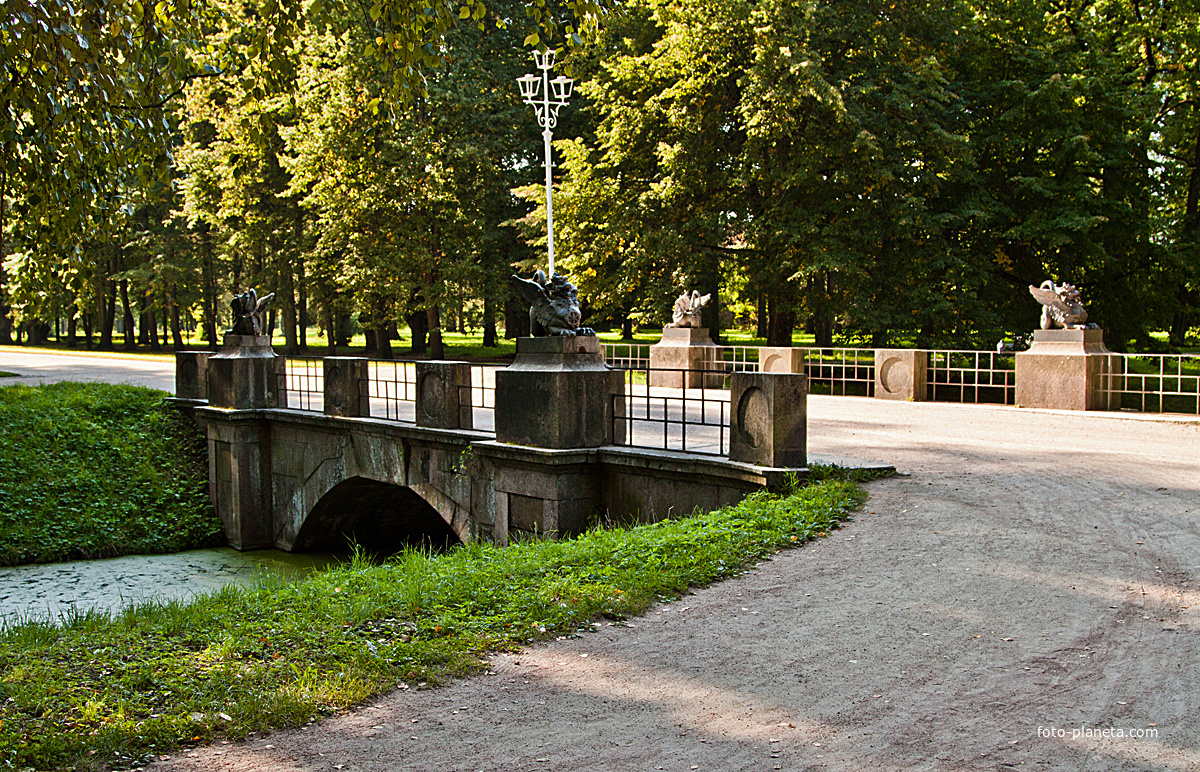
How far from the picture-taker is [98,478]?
55.1ft

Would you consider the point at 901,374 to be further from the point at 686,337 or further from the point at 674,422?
the point at 674,422

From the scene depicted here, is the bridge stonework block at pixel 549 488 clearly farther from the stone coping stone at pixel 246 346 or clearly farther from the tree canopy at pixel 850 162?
the tree canopy at pixel 850 162

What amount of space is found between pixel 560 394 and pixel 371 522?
7835mm

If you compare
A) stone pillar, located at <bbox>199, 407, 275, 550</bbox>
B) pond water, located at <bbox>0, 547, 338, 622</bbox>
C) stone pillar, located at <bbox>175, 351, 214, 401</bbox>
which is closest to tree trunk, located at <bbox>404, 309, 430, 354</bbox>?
stone pillar, located at <bbox>175, 351, 214, 401</bbox>

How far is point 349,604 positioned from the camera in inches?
238

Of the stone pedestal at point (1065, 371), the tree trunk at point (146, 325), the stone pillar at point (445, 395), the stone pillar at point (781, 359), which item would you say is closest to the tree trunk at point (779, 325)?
the stone pillar at point (781, 359)

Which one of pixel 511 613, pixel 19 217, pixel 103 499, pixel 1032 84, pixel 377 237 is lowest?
pixel 103 499

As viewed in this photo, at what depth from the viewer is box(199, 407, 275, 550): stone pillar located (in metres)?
16.0

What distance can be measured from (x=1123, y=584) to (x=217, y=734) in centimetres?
508

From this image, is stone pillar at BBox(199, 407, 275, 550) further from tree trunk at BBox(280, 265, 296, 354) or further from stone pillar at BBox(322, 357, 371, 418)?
tree trunk at BBox(280, 265, 296, 354)

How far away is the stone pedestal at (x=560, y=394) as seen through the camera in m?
9.80

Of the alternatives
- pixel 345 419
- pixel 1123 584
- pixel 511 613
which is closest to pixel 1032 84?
pixel 345 419

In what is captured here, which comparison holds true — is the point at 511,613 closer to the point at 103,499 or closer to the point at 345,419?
the point at 345,419

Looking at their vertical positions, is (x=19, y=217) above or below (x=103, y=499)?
above
